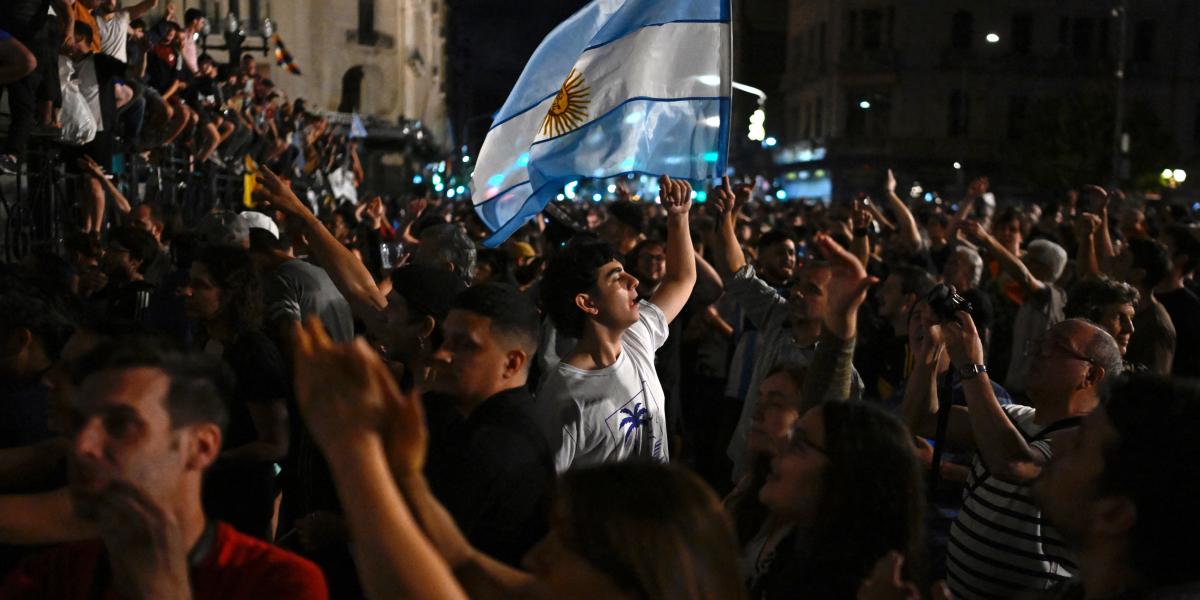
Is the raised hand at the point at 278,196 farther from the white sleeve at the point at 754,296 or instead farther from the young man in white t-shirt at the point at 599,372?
the white sleeve at the point at 754,296

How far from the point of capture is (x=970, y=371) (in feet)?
13.7

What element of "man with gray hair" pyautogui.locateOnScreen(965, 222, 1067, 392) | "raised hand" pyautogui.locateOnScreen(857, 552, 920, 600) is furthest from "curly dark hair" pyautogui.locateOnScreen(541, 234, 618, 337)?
"man with gray hair" pyautogui.locateOnScreen(965, 222, 1067, 392)

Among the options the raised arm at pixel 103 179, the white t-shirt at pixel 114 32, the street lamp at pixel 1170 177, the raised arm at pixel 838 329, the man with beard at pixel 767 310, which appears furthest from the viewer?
the street lamp at pixel 1170 177

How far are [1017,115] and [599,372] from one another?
212 feet

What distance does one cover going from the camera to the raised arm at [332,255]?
5090 mm

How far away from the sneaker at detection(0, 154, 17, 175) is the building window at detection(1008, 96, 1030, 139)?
60644mm

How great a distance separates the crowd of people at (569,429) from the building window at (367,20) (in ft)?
135

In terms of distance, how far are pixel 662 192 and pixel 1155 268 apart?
3.64m

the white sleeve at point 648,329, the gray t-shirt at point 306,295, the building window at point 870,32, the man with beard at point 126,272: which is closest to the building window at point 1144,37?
the building window at point 870,32

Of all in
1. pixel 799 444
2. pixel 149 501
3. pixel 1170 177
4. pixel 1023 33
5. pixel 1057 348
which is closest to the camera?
pixel 149 501

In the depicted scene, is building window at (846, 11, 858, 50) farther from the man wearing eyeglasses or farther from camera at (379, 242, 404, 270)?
the man wearing eyeglasses

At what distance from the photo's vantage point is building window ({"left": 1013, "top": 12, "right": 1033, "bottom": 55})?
211 feet

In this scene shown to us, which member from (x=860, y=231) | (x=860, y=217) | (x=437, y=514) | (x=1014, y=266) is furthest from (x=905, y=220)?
(x=437, y=514)

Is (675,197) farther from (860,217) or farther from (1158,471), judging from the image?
(860,217)
